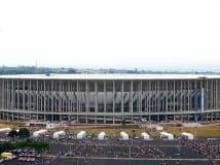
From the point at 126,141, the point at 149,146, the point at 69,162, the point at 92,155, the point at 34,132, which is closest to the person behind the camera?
the point at 69,162

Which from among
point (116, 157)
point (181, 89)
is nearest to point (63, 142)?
point (116, 157)

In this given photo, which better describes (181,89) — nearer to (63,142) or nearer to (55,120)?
(55,120)

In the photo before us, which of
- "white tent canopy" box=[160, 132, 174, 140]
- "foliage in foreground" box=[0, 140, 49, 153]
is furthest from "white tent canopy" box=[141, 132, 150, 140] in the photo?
"foliage in foreground" box=[0, 140, 49, 153]

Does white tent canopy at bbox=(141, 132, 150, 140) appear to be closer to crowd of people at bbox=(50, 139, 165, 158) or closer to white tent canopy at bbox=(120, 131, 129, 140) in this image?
crowd of people at bbox=(50, 139, 165, 158)

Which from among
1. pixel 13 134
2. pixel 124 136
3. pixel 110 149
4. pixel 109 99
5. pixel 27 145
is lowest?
pixel 110 149

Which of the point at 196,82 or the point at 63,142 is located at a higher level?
the point at 196,82

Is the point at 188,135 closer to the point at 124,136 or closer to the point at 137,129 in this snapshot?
the point at 124,136

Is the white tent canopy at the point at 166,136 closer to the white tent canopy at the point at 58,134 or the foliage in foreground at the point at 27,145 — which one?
the white tent canopy at the point at 58,134

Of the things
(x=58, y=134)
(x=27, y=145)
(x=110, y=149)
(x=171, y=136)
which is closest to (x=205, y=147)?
(x=171, y=136)
